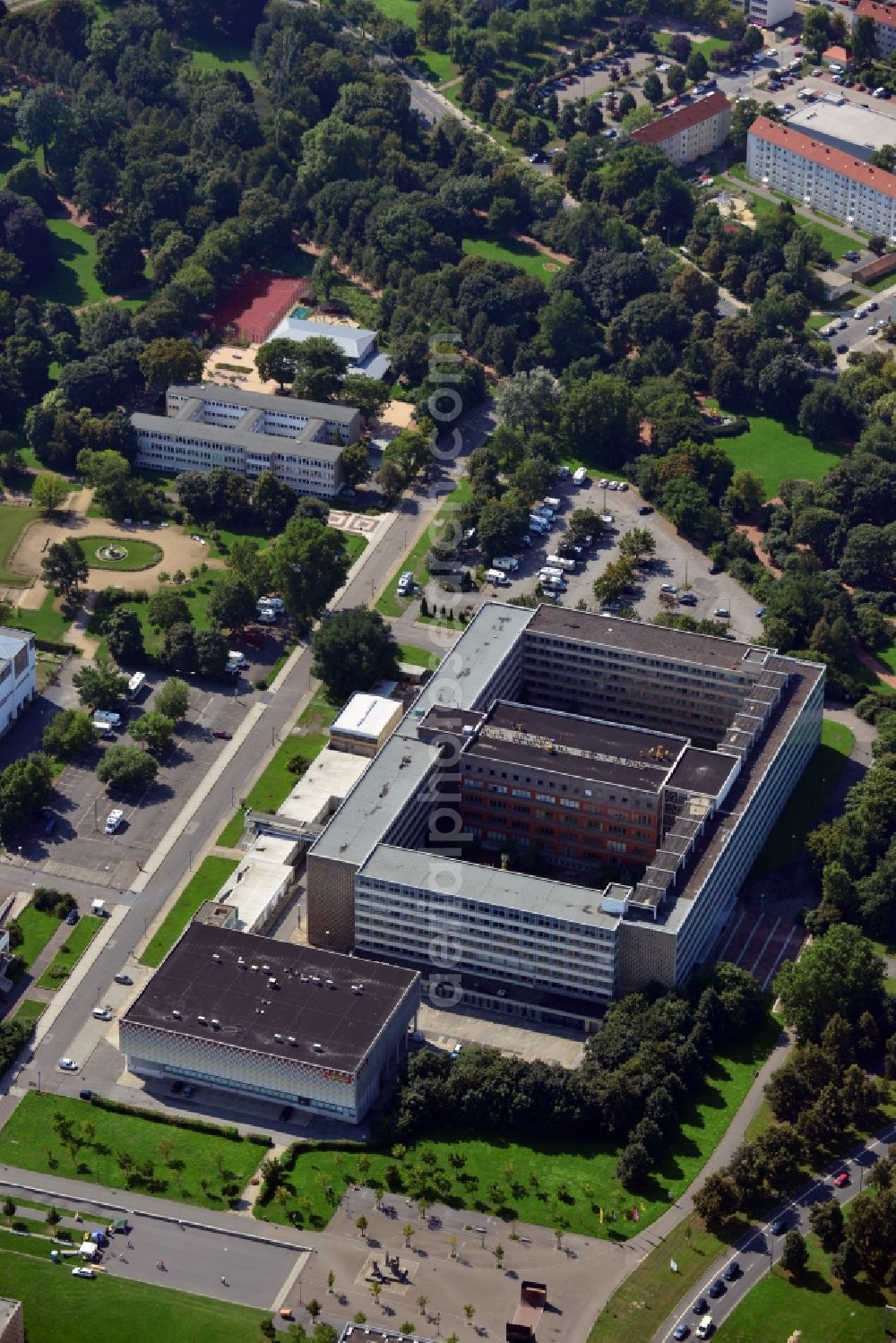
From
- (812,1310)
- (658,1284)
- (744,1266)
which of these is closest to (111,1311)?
(658,1284)

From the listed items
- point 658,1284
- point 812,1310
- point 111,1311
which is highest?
point 812,1310

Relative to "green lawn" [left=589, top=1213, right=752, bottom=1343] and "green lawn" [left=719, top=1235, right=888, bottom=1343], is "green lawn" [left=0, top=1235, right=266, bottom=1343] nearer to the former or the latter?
"green lawn" [left=589, top=1213, right=752, bottom=1343]

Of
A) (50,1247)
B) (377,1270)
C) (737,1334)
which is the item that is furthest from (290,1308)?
(737,1334)

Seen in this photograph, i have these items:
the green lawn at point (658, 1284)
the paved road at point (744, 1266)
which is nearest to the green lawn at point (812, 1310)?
the paved road at point (744, 1266)

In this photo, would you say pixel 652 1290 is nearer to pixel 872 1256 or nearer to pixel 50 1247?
pixel 872 1256

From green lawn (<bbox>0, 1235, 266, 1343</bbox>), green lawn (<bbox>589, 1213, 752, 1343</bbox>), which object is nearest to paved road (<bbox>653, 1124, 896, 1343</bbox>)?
green lawn (<bbox>589, 1213, 752, 1343</bbox>)

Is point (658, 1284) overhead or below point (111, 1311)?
overhead

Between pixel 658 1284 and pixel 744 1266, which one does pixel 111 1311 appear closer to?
pixel 658 1284
